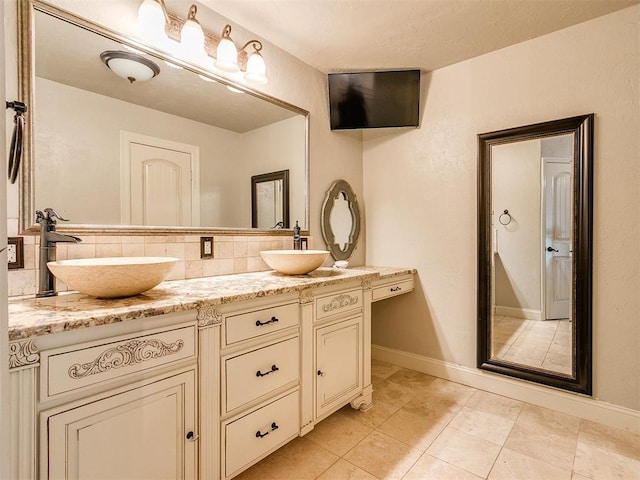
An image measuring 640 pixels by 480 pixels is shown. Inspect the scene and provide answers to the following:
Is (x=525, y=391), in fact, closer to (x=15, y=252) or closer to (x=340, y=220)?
(x=340, y=220)

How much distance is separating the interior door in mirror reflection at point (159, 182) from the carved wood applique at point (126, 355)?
70cm

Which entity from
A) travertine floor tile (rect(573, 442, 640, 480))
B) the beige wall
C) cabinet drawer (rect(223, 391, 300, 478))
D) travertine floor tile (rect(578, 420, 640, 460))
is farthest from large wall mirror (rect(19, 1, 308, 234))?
travertine floor tile (rect(578, 420, 640, 460))

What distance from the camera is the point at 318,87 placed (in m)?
2.48

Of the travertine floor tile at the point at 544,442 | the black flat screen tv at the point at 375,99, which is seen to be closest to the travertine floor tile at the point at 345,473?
the travertine floor tile at the point at 544,442

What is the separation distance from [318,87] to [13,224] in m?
2.03

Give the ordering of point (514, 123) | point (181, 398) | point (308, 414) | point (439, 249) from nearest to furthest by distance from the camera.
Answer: point (181, 398) → point (308, 414) → point (514, 123) → point (439, 249)

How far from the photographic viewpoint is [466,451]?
64.8 inches

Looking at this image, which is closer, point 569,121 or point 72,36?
point 72,36

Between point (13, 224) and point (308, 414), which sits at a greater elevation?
point (13, 224)

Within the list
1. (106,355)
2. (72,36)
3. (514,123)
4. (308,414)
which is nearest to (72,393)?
(106,355)

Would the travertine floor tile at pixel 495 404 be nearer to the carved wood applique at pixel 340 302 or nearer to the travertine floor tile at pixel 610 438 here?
the travertine floor tile at pixel 610 438

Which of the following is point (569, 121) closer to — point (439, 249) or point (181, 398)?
point (439, 249)

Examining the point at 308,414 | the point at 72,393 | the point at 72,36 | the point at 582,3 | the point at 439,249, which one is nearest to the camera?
the point at 72,393

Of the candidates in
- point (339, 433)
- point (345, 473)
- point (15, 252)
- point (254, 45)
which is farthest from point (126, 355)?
point (254, 45)
